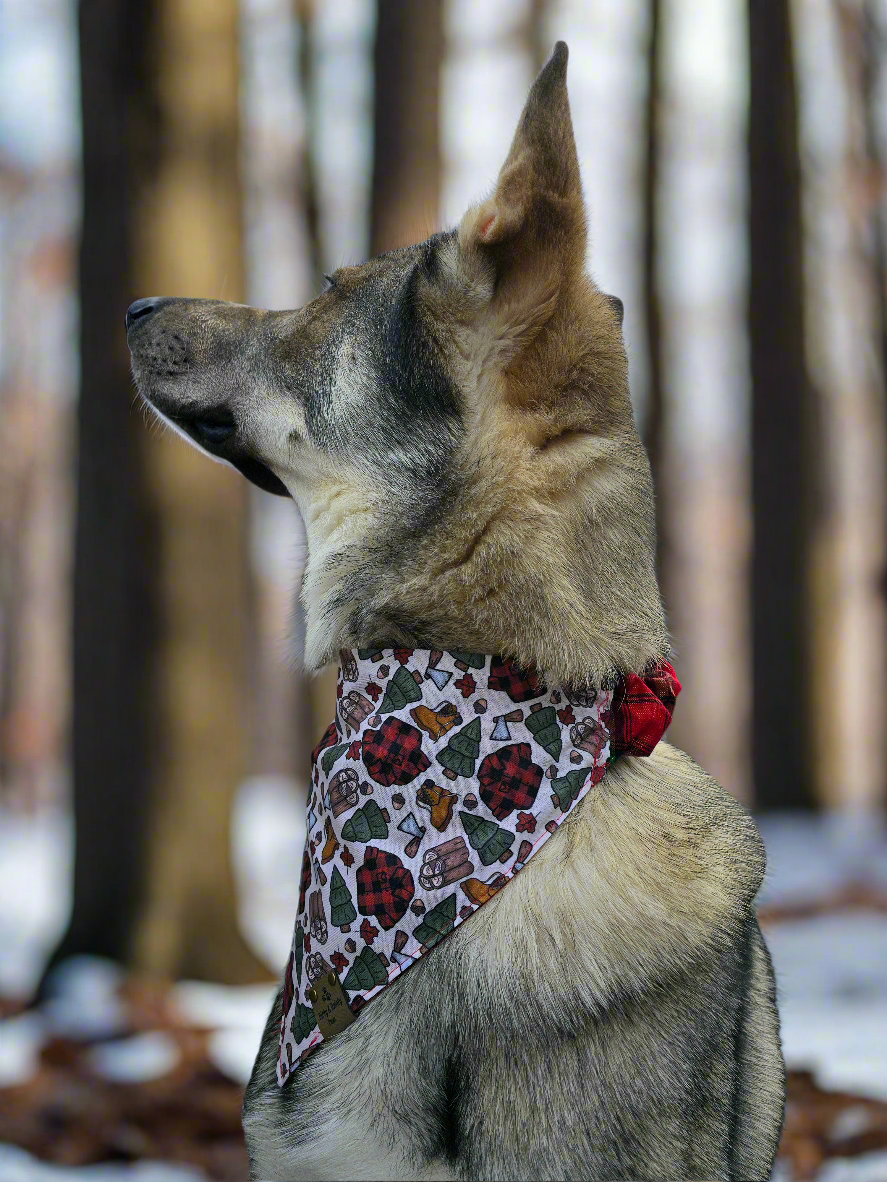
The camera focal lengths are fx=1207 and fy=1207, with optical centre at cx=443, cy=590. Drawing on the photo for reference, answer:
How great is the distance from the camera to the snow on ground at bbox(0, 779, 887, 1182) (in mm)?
4723

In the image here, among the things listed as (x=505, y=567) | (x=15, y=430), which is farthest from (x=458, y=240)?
(x=15, y=430)

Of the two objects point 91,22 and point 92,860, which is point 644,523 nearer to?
point 92,860

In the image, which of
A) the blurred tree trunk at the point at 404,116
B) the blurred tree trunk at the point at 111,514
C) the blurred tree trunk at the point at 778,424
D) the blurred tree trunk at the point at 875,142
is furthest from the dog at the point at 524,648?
the blurred tree trunk at the point at 875,142

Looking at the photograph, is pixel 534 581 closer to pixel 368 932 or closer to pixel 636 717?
pixel 636 717

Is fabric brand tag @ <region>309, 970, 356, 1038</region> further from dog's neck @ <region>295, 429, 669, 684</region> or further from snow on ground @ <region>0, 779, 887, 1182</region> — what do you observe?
snow on ground @ <region>0, 779, 887, 1182</region>

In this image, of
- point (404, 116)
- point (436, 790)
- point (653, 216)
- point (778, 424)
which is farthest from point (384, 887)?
point (653, 216)

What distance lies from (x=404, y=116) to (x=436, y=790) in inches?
289

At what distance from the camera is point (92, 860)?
20.2 ft

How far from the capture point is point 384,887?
2426mm

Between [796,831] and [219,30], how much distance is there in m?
8.97

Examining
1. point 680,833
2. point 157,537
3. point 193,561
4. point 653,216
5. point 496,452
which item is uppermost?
point 653,216

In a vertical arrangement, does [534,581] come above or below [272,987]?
above

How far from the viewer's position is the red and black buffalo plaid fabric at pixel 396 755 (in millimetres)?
2457

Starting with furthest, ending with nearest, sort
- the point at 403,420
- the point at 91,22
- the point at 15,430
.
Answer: the point at 15,430 → the point at 91,22 → the point at 403,420
